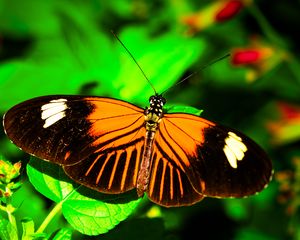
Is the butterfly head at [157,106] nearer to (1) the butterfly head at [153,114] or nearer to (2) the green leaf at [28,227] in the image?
(1) the butterfly head at [153,114]

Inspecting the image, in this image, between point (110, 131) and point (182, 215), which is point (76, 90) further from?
point (182, 215)

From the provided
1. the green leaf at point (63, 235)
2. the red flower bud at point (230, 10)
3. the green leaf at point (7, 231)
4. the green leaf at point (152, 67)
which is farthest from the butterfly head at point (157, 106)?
the red flower bud at point (230, 10)

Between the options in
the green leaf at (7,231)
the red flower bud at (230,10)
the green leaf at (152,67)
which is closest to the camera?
the green leaf at (7,231)

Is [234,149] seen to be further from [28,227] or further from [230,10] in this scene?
[230,10]

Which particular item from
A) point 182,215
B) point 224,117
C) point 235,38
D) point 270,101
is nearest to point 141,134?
point 182,215

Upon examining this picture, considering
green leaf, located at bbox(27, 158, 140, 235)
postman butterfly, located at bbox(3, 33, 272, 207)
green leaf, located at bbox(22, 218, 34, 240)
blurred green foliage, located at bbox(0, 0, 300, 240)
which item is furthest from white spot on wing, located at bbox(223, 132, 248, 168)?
green leaf, located at bbox(22, 218, 34, 240)

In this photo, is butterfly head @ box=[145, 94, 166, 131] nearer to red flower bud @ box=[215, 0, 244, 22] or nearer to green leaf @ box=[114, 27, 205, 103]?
green leaf @ box=[114, 27, 205, 103]
